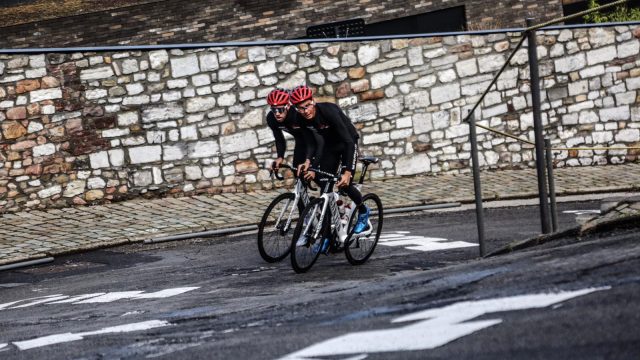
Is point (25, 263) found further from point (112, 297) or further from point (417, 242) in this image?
point (417, 242)

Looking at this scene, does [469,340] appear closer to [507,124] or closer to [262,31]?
[507,124]

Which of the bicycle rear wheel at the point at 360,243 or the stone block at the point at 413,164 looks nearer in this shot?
the bicycle rear wheel at the point at 360,243

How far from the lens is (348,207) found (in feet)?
37.7

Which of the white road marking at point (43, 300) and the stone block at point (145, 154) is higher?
the stone block at point (145, 154)

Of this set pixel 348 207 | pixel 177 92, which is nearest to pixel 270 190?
pixel 177 92

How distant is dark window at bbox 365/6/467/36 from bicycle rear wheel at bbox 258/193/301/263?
16.3m

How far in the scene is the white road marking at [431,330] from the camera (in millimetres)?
5840

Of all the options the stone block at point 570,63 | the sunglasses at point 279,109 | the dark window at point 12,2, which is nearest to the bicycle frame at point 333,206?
the sunglasses at point 279,109

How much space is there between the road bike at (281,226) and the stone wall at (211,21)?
16032 mm

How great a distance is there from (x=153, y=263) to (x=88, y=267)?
0.75 meters

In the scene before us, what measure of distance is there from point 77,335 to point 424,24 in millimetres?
20766

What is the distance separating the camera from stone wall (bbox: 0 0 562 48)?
→ 1065 inches

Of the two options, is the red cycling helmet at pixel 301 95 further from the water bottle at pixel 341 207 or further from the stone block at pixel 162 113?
the stone block at pixel 162 113

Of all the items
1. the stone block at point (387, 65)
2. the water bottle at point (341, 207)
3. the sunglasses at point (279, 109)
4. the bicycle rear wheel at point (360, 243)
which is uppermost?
the sunglasses at point (279, 109)
